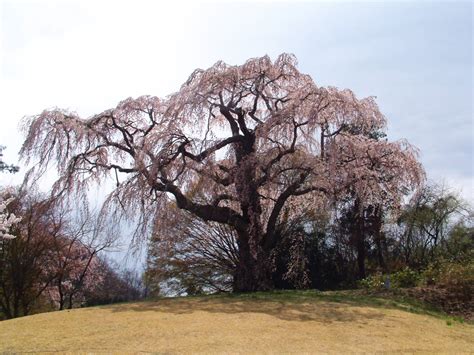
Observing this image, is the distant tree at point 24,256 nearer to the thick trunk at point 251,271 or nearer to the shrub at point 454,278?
the thick trunk at point 251,271

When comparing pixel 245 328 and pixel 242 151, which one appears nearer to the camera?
pixel 245 328

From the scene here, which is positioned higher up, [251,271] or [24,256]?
[24,256]

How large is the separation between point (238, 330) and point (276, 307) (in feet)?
7.98

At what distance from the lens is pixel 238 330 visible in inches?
283

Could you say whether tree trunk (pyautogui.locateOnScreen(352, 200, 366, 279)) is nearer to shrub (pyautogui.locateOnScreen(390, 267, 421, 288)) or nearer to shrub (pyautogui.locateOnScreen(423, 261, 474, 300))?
shrub (pyautogui.locateOnScreen(390, 267, 421, 288))

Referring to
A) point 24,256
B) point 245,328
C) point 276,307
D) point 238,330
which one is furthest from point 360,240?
point 238,330

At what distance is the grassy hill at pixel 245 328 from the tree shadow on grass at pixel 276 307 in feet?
0.06

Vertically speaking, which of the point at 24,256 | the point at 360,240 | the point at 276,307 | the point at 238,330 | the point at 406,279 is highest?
the point at 360,240

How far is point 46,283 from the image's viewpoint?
19.0 metres

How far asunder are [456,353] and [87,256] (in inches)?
713

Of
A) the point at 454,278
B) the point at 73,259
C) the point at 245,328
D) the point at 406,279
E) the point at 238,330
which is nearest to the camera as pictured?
the point at 238,330

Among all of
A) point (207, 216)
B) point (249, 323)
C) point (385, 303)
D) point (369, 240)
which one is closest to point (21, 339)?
point (249, 323)

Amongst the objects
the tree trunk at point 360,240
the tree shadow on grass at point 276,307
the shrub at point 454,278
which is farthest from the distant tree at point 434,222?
the tree shadow on grass at point 276,307

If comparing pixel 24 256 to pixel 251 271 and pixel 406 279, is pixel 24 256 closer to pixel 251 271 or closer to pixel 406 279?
pixel 251 271
